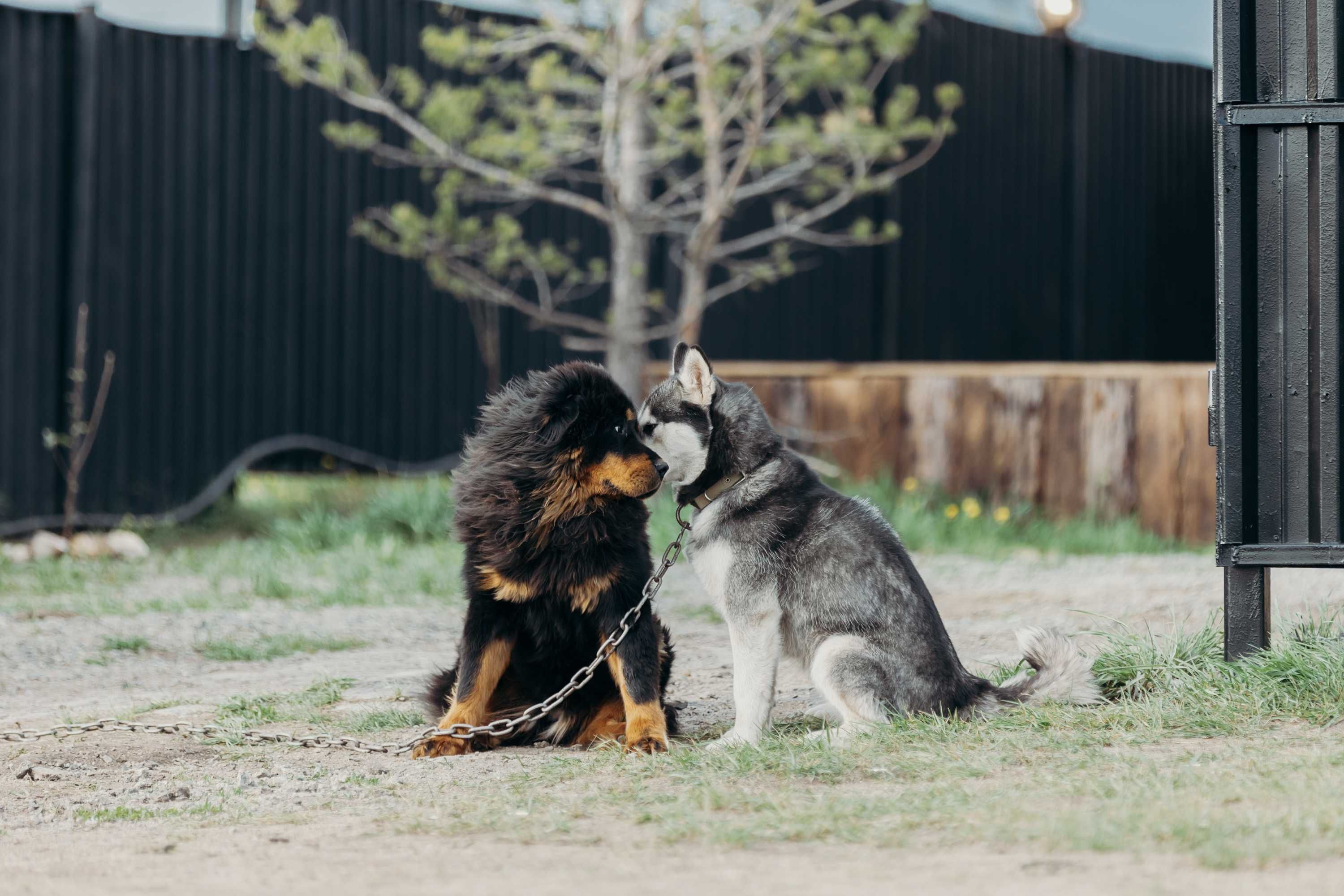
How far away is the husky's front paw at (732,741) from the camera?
410 cm

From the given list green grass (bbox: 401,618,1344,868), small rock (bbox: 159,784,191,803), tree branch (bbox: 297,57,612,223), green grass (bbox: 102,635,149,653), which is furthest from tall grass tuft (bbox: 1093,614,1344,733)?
tree branch (bbox: 297,57,612,223)

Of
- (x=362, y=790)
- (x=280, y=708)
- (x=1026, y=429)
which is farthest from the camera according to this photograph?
(x=1026, y=429)

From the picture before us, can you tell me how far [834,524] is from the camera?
4.42m

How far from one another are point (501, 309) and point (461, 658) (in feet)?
22.5

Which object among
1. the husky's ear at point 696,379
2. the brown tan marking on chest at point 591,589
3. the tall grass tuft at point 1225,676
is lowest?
the tall grass tuft at point 1225,676

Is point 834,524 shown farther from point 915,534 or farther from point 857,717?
point 915,534

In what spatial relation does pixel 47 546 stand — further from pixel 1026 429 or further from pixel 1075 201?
pixel 1075 201

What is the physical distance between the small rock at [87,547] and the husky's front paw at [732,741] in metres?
5.86

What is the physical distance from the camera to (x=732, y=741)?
422 cm

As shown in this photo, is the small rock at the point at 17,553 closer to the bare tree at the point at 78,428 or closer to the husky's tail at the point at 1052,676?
the bare tree at the point at 78,428

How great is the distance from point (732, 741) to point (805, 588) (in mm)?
506

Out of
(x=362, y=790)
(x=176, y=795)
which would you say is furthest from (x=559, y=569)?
(x=176, y=795)

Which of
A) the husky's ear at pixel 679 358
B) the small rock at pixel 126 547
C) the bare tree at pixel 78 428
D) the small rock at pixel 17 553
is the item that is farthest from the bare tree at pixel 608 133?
the husky's ear at pixel 679 358

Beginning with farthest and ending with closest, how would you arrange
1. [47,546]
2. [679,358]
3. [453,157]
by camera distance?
[453,157], [47,546], [679,358]
